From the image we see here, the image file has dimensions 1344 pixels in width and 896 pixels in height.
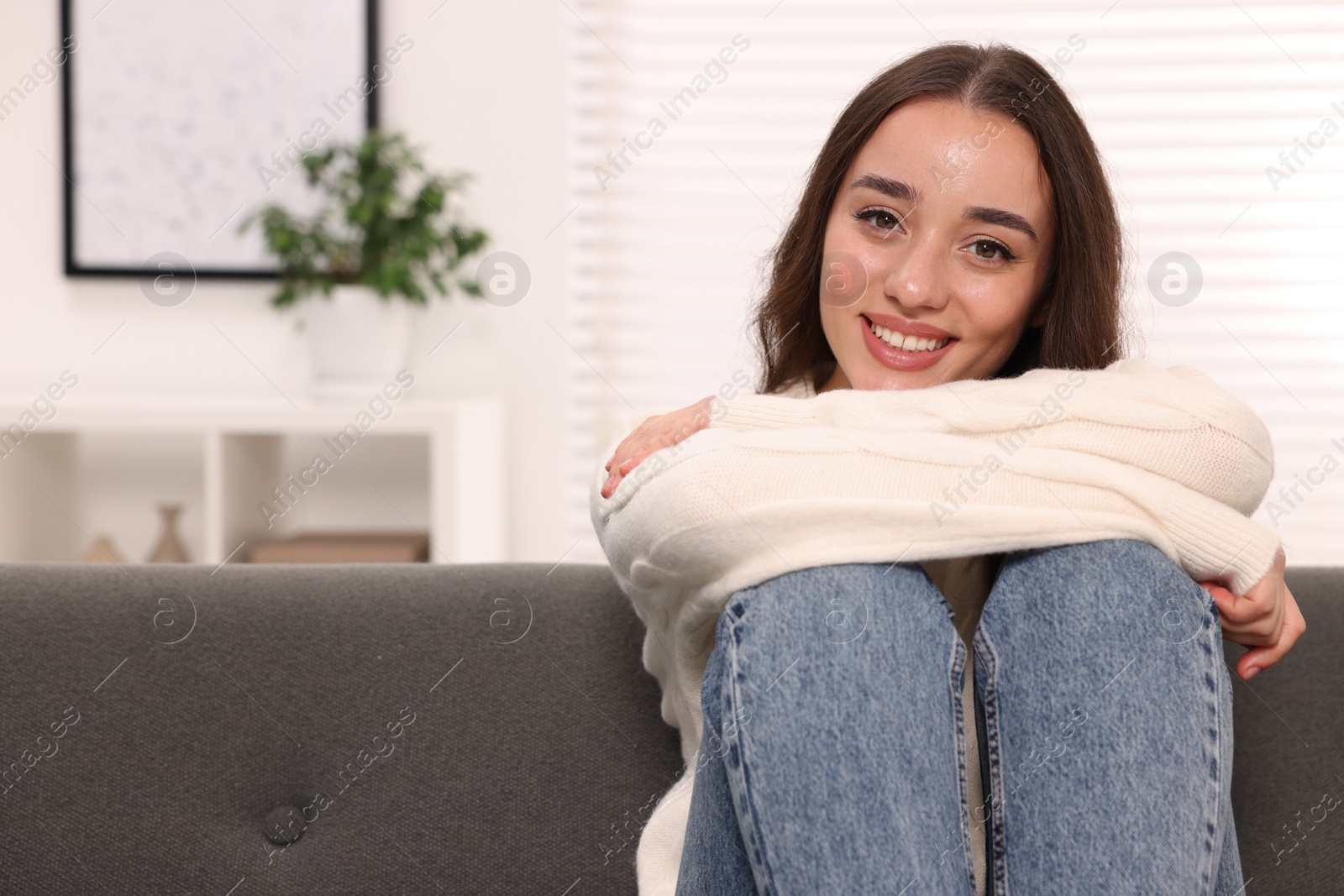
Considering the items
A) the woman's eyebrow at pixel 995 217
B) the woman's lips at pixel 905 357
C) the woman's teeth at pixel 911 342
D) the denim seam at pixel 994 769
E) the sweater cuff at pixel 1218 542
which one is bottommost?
the denim seam at pixel 994 769

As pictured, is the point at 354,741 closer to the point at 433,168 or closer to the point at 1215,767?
the point at 1215,767

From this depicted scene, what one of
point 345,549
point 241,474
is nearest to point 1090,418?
point 345,549

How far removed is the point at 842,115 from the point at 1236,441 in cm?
53

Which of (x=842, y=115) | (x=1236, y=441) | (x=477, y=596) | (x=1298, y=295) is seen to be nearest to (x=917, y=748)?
(x=1236, y=441)

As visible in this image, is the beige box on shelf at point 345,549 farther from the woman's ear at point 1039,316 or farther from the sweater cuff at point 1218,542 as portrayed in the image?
the sweater cuff at point 1218,542

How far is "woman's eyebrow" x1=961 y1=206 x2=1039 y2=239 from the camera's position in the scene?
1025mm

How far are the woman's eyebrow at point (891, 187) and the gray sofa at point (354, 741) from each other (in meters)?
0.50

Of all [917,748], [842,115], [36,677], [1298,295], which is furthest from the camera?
[1298,295]

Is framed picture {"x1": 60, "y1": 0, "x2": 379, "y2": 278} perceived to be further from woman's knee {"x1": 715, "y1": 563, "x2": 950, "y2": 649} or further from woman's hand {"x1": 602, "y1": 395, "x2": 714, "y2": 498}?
woman's knee {"x1": 715, "y1": 563, "x2": 950, "y2": 649}

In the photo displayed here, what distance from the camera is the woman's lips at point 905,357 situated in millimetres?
1080

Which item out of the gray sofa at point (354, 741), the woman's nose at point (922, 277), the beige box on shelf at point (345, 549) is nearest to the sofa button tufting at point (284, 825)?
the gray sofa at point (354, 741)

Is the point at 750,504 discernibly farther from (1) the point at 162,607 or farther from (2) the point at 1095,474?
(1) the point at 162,607

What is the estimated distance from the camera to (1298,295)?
7.50ft

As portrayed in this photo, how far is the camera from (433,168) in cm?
234
